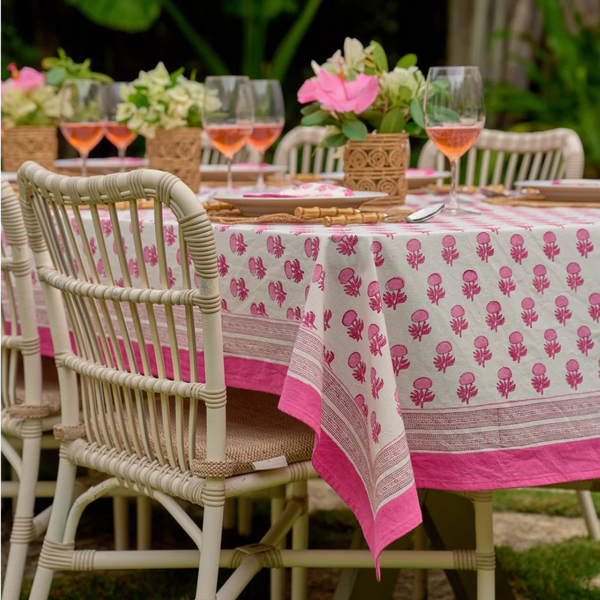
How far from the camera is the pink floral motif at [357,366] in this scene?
136 cm

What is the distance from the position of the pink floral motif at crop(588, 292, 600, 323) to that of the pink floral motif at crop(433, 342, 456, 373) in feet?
0.80

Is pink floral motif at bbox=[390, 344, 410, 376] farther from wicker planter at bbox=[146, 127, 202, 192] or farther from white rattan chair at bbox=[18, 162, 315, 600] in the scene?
wicker planter at bbox=[146, 127, 202, 192]

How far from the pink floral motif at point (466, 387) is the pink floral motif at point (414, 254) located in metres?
0.17

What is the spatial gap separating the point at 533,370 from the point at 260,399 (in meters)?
0.51

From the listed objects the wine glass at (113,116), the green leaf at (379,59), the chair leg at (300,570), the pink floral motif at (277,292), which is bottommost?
the chair leg at (300,570)

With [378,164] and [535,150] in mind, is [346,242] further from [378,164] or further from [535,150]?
[535,150]

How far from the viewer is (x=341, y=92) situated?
1.80 m

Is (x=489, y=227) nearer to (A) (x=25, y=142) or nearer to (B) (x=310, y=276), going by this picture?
(B) (x=310, y=276)

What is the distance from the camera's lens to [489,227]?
1.43 meters

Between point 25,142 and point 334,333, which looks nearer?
point 334,333

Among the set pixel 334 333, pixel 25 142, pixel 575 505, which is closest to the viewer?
pixel 334 333

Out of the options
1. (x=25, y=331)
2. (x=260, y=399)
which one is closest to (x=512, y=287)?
(x=260, y=399)

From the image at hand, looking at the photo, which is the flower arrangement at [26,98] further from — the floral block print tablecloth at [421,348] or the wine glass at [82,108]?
the floral block print tablecloth at [421,348]

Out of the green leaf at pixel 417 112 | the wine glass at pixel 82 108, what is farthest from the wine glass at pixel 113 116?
the green leaf at pixel 417 112
